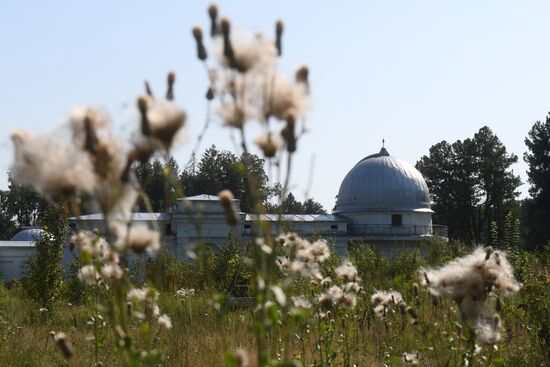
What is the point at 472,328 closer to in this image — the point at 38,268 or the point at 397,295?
the point at 397,295

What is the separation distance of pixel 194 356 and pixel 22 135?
5098 millimetres

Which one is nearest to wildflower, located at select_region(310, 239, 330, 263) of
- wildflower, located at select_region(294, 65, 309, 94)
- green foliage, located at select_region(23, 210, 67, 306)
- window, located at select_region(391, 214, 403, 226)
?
wildflower, located at select_region(294, 65, 309, 94)

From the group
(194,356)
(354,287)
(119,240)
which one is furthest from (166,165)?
(194,356)

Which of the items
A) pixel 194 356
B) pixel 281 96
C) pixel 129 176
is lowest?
pixel 194 356

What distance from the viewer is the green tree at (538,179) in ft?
141

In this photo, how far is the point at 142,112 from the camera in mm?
1866

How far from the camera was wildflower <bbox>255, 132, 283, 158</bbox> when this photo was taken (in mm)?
2210

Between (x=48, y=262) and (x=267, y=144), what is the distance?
12387 millimetres

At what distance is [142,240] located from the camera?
6.57 feet

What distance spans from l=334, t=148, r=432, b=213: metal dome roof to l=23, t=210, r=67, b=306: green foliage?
2922cm

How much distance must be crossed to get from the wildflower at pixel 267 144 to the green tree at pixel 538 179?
42944mm

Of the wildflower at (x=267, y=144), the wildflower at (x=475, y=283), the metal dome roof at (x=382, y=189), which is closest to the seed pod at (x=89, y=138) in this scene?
the wildflower at (x=267, y=144)

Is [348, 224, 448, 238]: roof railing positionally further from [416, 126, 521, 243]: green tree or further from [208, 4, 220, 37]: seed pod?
[208, 4, 220, 37]: seed pod

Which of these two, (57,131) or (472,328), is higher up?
(57,131)
